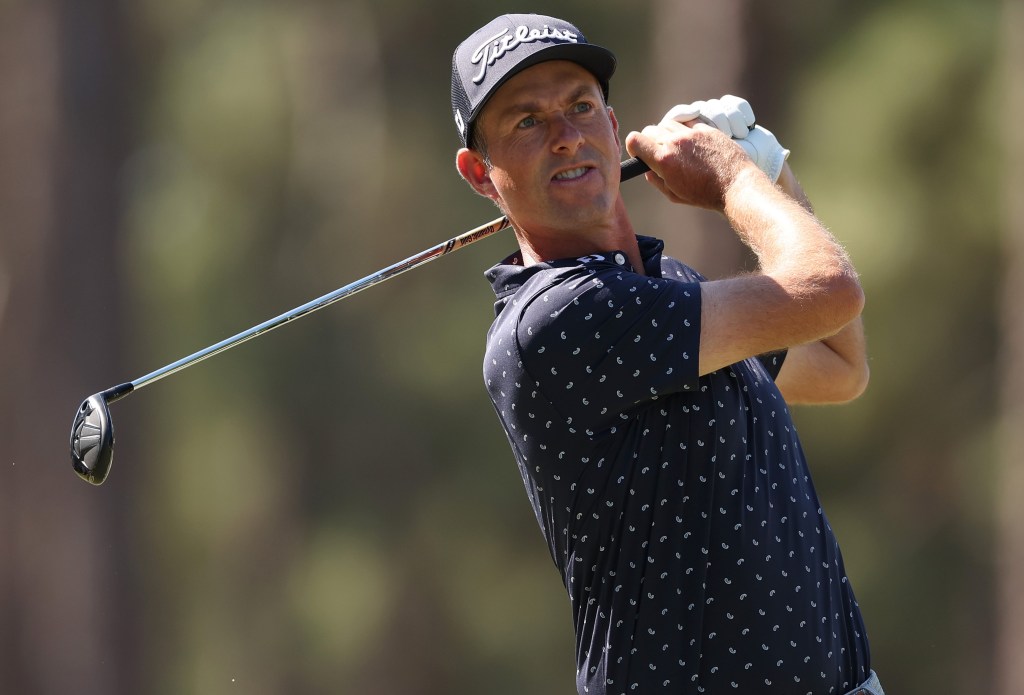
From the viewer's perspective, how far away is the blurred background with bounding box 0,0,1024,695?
5.61 meters

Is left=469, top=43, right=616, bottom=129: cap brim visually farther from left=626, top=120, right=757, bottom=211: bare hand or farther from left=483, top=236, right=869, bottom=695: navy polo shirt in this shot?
left=483, top=236, right=869, bottom=695: navy polo shirt

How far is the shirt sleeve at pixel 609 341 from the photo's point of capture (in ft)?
5.67

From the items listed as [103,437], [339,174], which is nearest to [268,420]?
[339,174]

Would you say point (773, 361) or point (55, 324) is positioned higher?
point (55, 324)

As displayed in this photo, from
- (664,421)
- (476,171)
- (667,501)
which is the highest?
(476,171)

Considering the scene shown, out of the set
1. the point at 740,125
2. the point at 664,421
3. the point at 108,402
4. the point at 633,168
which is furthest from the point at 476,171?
the point at 108,402

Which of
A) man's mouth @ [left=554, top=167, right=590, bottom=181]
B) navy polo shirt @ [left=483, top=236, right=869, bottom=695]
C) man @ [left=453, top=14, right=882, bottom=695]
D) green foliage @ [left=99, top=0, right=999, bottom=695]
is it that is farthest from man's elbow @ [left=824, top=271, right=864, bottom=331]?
green foliage @ [left=99, top=0, right=999, bottom=695]

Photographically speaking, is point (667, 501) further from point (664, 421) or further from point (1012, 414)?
point (1012, 414)

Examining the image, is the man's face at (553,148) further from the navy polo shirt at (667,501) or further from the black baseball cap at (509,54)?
the navy polo shirt at (667,501)

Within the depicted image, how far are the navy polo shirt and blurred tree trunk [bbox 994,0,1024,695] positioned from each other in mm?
3870

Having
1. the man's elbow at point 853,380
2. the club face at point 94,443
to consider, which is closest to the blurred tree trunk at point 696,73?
the man's elbow at point 853,380

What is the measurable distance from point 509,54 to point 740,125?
17.3 inches

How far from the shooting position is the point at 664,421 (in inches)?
Result: 69.9

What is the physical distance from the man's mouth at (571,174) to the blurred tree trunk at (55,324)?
485cm
